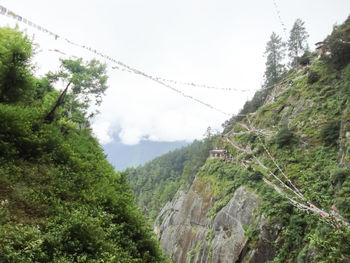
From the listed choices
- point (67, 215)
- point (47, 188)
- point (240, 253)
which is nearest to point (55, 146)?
point (47, 188)

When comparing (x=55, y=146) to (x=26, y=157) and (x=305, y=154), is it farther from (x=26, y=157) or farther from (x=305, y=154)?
(x=305, y=154)

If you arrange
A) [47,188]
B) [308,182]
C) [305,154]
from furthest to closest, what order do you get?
1. [305,154]
2. [308,182]
3. [47,188]

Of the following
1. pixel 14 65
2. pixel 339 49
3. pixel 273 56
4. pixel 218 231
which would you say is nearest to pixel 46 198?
pixel 14 65

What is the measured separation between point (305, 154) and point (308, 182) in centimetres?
355

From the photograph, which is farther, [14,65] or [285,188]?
[285,188]

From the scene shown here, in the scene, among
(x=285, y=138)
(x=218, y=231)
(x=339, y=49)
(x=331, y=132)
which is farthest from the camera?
(x=339, y=49)

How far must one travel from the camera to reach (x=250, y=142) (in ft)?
89.4

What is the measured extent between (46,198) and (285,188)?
1631 cm

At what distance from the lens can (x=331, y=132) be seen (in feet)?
56.3

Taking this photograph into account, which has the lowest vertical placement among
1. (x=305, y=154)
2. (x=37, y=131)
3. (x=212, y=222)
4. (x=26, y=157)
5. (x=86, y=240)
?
(x=212, y=222)

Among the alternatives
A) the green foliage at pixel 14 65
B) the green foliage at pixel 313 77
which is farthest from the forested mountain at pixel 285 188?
the green foliage at pixel 14 65

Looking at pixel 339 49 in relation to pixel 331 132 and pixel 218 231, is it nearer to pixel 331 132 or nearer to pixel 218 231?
pixel 331 132

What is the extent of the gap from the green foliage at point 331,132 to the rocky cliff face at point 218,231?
23.4 ft

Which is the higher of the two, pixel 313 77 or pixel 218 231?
pixel 313 77
